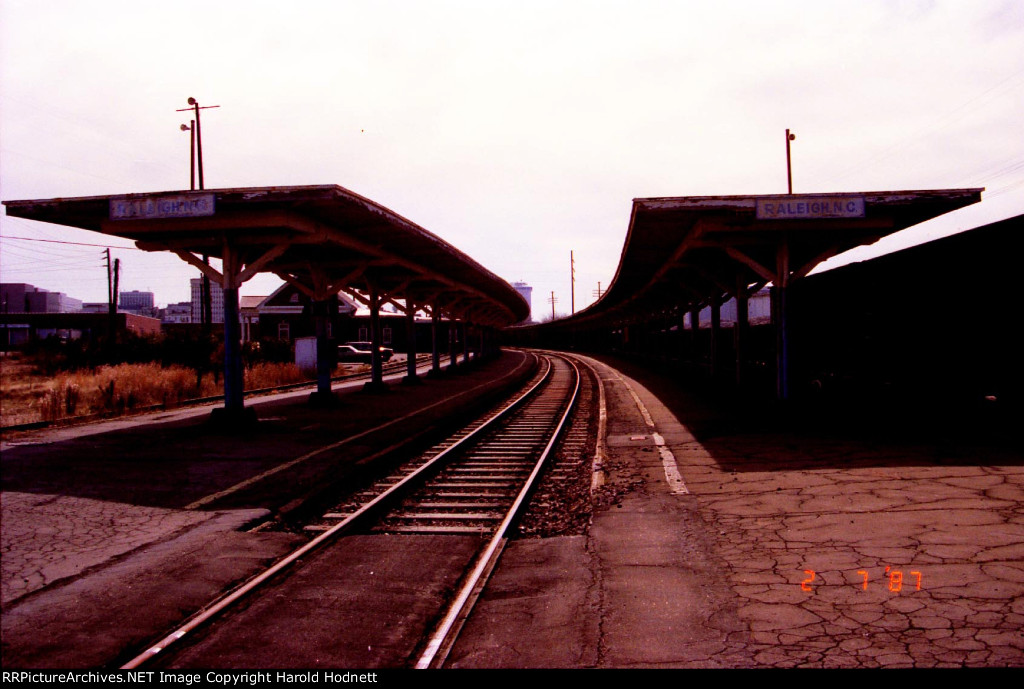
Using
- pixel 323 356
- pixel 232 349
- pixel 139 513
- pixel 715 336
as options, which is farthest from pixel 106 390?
pixel 715 336

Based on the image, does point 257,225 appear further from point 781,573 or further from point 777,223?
point 781,573

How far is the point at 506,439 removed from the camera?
1337 centimetres

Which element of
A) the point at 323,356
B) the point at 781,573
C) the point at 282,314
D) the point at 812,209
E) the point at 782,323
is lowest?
the point at 781,573

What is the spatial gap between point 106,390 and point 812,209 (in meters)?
17.9

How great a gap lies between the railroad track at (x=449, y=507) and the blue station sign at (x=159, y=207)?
237 inches

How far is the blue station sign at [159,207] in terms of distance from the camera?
41.6ft

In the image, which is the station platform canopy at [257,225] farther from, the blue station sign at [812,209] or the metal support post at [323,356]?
the blue station sign at [812,209]

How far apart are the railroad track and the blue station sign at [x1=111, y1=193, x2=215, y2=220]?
237 inches

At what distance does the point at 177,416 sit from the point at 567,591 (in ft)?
47.2

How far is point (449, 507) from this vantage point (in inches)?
311

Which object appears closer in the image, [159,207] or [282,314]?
[159,207]

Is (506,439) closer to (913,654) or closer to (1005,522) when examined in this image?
(1005,522)

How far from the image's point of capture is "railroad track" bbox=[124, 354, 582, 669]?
4551 millimetres

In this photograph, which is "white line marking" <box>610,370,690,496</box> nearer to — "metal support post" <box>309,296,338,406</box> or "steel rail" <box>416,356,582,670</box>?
"steel rail" <box>416,356,582,670</box>
